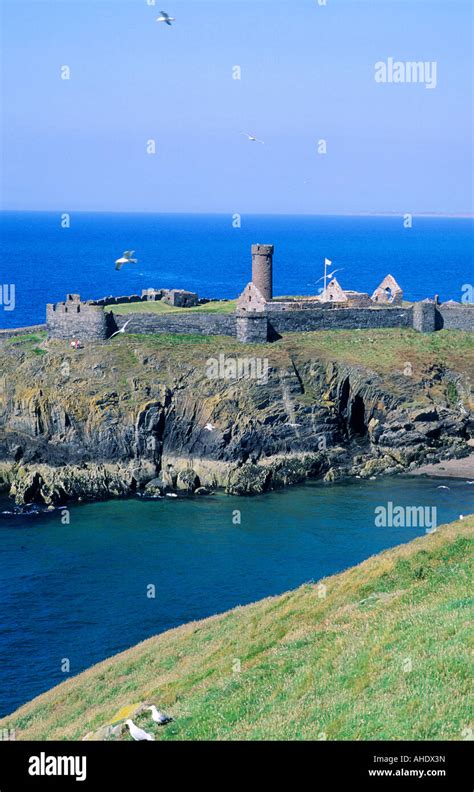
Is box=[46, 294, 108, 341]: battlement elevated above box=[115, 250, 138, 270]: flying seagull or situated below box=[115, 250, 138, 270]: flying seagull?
below

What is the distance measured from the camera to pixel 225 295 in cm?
14388

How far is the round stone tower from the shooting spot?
74812 mm

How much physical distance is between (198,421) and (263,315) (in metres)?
10.5

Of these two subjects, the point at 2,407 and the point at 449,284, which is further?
the point at 449,284

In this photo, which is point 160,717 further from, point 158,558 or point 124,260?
point 158,558

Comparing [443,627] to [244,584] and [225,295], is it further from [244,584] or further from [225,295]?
[225,295]

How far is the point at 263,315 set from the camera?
71.8 metres

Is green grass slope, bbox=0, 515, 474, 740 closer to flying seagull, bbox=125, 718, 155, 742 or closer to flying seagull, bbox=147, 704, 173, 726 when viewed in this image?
flying seagull, bbox=147, 704, 173, 726

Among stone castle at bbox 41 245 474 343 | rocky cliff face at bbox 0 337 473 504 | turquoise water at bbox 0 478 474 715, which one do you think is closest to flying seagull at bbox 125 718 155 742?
turquoise water at bbox 0 478 474 715

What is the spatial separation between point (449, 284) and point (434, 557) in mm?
143256

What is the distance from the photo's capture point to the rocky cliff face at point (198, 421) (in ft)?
206

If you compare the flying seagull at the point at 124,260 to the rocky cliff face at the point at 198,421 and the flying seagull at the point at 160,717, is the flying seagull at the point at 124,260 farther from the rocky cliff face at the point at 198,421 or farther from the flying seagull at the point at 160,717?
the flying seagull at the point at 160,717

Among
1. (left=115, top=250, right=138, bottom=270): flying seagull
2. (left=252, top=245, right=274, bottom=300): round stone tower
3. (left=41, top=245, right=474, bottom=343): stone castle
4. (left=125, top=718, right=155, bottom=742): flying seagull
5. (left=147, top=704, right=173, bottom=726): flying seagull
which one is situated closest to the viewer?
(left=125, top=718, right=155, bottom=742): flying seagull

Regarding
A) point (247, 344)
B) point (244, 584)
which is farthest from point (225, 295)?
point (244, 584)
